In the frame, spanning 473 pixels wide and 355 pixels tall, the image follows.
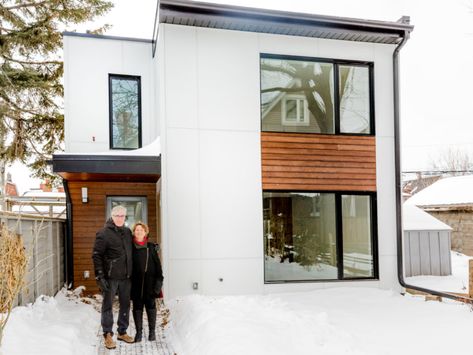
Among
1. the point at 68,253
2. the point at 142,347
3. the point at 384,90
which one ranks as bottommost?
the point at 142,347

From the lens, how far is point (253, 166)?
7.58 m

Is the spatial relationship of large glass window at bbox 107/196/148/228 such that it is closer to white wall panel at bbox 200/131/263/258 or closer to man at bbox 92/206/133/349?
white wall panel at bbox 200/131/263/258

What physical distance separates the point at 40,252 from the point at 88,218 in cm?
244

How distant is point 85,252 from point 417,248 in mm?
7661

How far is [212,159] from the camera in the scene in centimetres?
739

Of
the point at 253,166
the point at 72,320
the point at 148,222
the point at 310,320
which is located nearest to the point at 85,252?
the point at 148,222

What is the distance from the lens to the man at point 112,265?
534 centimetres

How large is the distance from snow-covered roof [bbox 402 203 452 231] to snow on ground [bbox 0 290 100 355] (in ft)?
23.7

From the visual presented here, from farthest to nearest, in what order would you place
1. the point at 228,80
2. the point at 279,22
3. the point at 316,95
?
1. the point at 316,95
2. the point at 228,80
3. the point at 279,22

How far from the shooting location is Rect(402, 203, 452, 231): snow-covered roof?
10188 mm

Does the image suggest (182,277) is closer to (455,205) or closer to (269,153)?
(269,153)

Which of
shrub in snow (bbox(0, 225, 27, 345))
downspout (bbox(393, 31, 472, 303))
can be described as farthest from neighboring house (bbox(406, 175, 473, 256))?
shrub in snow (bbox(0, 225, 27, 345))

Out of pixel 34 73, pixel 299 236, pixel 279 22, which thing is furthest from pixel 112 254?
pixel 34 73

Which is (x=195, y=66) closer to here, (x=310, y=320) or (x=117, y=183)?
(x=117, y=183)
